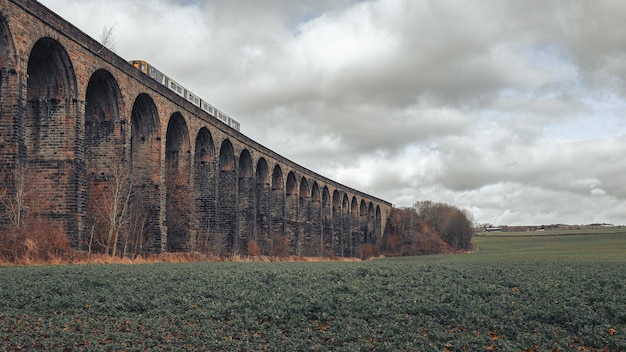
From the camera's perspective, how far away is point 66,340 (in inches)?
311

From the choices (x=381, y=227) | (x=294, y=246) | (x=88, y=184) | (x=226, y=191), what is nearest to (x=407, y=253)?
(x=381, y=227)

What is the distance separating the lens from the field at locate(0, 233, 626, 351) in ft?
25.8

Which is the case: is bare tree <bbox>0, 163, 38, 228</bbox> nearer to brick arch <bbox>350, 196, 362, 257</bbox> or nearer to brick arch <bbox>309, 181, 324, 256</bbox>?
brick arch <bbox>309, 181, 324, 256</bbox>

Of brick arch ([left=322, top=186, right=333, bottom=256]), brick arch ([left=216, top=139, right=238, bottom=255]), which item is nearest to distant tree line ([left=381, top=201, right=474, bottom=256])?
A: brick arch ([left=322, top=186, right=333, bottom=256])

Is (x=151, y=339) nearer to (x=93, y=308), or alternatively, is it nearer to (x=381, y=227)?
(x=93, y=308)

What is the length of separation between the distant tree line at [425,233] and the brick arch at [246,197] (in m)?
45.4

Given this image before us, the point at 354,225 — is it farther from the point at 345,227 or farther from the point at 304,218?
the point at 304,218

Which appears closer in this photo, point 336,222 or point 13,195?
point 13,195

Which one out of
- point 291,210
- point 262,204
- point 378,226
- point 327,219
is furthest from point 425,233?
point 262,204

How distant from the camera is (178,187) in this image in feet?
92.0

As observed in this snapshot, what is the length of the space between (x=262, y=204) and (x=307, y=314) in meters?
31.1

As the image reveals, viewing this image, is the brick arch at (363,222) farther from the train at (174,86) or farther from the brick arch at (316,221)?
the train at (174,86)

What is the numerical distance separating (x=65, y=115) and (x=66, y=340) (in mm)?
13241

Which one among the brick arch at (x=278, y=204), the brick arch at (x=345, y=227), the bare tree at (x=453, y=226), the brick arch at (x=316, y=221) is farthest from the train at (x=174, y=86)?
the bare tree at (x=453, y=226)
